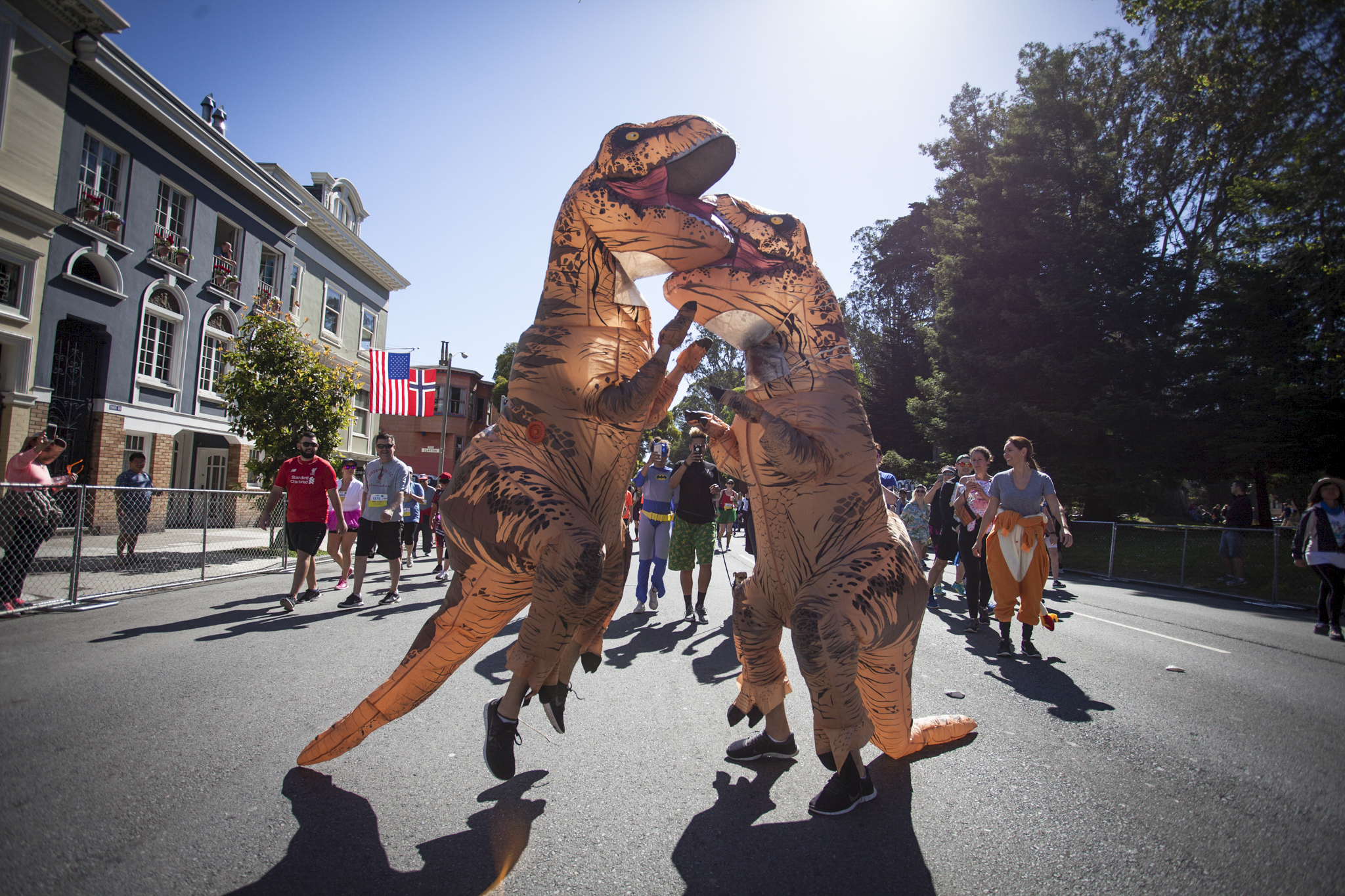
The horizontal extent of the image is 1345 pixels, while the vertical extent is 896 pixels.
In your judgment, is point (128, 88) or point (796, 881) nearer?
point (796, 881)

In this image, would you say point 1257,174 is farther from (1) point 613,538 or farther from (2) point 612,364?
(1) point 613,538

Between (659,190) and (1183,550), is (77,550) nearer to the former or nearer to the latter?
(659,190)

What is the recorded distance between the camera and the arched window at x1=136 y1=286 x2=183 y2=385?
16125 millimetres

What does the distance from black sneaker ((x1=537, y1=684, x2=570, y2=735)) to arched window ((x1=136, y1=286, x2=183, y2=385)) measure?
62.6ft

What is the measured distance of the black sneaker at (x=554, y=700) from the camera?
6.35 feet

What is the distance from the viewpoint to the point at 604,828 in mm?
2250

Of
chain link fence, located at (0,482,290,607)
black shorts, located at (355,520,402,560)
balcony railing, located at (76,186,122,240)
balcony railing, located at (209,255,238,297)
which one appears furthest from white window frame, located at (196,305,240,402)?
black shorts, located at (355,520,402,560)

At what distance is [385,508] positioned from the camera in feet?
25.7

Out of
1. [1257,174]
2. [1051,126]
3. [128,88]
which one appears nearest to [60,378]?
[128,88]

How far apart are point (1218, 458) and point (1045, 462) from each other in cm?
440

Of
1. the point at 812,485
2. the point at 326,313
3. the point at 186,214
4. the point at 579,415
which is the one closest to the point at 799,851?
the point at 812,485

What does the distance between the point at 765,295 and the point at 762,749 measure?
80.7 inches

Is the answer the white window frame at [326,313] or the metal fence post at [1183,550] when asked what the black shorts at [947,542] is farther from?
the white window frame at [326,313]

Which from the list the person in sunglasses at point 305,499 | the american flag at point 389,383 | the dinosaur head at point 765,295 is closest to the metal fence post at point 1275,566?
the dinosaur head at point 765,295
